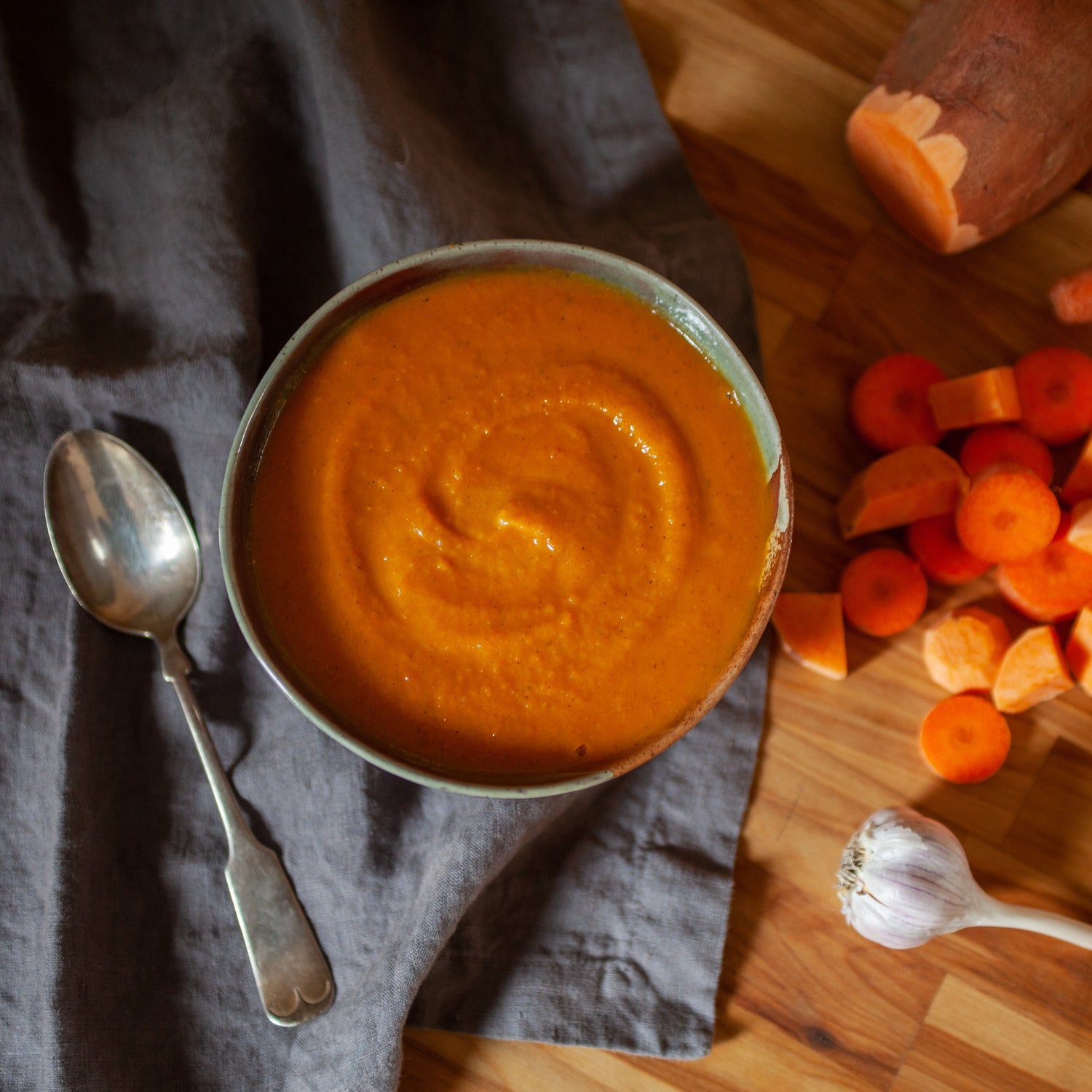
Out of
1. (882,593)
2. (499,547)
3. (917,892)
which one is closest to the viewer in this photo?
(499,547)

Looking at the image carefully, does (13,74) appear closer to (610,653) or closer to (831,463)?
(610,653)

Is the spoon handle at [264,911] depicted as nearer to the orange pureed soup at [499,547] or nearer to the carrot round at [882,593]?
the orange pureed soup at [499,547]

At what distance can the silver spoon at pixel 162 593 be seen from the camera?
1.55m

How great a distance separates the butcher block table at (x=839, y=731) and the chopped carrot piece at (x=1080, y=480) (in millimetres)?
201

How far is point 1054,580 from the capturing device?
1.65 m

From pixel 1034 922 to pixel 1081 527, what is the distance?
0.60 metres

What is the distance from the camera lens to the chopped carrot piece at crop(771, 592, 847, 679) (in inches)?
64.2

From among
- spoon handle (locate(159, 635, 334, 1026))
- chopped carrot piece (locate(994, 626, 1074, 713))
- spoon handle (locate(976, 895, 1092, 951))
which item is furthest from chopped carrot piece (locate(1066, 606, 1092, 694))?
spoon handle (locate(159, 635, 334, 1026))

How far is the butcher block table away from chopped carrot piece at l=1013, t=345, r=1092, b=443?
8 cm

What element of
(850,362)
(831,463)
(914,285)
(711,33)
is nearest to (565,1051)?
(831,463)

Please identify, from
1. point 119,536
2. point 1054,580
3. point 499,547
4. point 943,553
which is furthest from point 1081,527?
point 119,536

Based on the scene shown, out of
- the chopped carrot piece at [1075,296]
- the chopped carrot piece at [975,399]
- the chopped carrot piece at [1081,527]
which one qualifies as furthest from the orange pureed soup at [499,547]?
the chopped carrot piece at [1075,296]

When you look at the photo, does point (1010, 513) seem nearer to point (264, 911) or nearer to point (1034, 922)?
point (1034, 922)

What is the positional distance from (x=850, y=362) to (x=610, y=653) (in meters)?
0.76
